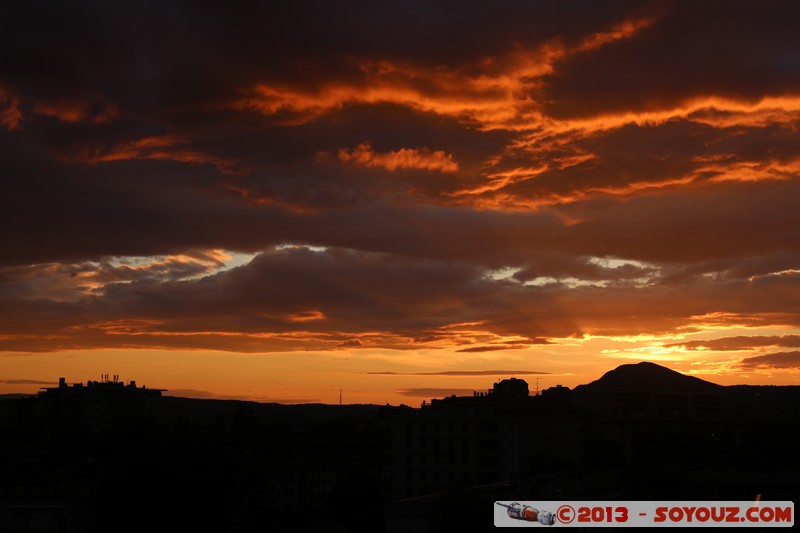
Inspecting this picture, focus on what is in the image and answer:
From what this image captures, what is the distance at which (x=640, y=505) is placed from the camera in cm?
3806

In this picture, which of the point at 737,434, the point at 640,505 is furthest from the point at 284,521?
the point at 737,434

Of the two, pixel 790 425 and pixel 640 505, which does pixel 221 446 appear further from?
pixel 790 425

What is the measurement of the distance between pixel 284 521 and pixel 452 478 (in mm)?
19845

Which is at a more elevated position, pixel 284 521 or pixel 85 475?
pixel 85 475

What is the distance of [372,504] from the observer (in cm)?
10938

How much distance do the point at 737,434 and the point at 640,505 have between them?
152 metres

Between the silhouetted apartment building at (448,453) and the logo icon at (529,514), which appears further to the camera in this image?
the silhouetted apartment building at (448,453)

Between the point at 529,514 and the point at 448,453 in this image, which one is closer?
the point at 529,514

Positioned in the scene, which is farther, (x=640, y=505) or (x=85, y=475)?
(x=85, y=475)

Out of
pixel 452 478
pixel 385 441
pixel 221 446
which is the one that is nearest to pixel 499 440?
pixel 452 478

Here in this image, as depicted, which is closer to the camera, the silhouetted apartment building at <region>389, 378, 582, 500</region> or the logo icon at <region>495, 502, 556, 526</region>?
the logo icon at <region>495, 502, 556, 526</region>

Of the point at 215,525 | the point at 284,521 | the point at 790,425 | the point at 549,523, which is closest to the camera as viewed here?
the point at 549,523

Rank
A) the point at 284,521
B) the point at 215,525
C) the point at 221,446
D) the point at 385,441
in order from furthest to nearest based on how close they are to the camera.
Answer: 1. the point at 385,441
2. the point at 284,521
3. the point at 221,446
4. the point at 215,525

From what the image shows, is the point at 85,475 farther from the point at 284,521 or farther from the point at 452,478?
the point at 452,478
